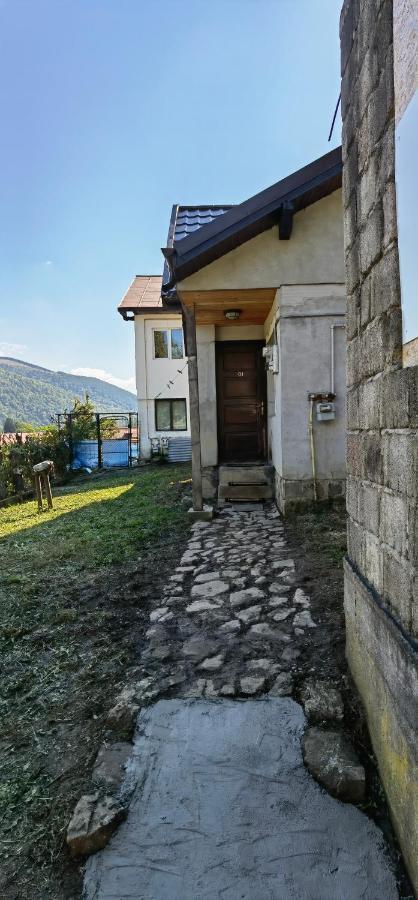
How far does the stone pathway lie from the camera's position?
60.9 inches

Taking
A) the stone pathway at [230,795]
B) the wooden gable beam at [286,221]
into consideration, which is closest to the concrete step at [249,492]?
the wooden gable beam at [286,221]

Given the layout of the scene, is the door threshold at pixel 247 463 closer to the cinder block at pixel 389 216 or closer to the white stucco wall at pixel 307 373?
the white stucco wall at pixel 307 373

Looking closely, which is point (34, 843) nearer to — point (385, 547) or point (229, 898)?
point (229, 898)

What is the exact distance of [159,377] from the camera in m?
17.0

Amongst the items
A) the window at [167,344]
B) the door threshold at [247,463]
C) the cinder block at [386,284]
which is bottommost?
the door threshold at [247,463]

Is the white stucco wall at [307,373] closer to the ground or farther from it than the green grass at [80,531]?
farther from it

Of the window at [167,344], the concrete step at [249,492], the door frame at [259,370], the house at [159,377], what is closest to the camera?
the concrete step at [249,492]

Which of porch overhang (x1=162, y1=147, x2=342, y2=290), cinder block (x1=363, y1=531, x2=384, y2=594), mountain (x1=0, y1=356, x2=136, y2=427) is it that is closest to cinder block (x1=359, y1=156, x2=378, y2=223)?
cinder block (x1=363, y1=531, x2=384, y2=594)

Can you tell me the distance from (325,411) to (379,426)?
171 inches

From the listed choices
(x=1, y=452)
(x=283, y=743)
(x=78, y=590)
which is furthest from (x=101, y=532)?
(x=1, y=452)

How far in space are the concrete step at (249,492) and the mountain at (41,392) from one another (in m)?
83.8

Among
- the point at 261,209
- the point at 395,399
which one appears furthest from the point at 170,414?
the point at 395,399

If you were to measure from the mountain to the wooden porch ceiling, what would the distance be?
83.1 meters

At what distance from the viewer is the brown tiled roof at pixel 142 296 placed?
16.4 metres
